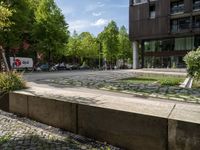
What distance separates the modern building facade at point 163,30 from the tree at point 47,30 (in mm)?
14165

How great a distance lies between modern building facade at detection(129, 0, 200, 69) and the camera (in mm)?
37406

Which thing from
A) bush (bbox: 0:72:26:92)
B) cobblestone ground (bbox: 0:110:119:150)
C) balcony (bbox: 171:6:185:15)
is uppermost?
balcony (bbox: 171:6:185:15)

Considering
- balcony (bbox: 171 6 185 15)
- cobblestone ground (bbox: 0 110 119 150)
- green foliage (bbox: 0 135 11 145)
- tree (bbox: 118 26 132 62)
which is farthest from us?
tree (bbox: 118 26 132 62)

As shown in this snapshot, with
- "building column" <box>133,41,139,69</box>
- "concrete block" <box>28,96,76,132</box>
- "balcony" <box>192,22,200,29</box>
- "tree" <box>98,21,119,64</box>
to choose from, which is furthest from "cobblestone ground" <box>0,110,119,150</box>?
"tree" <box>98,21,119,64</box>

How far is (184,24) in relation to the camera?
38062 millimetres

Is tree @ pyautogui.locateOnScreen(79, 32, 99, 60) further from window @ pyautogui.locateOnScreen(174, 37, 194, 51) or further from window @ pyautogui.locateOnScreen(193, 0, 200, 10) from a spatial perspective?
window @ pyautogui.locateOnScreen(193, 0, 200, 10)

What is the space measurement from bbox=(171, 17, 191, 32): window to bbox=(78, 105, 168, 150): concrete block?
36436 mm

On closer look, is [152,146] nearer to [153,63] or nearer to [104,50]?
[153,63]

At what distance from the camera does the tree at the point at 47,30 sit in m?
35.2

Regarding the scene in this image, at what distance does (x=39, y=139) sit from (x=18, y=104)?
2.58m

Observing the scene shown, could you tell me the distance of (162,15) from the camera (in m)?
39.5

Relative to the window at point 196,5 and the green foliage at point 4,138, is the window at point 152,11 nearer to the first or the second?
the window at point 196,5

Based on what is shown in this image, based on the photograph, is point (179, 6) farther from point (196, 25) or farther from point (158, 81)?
point (158, 81)

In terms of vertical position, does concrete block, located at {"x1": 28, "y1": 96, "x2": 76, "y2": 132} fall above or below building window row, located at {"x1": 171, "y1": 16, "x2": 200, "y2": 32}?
below
